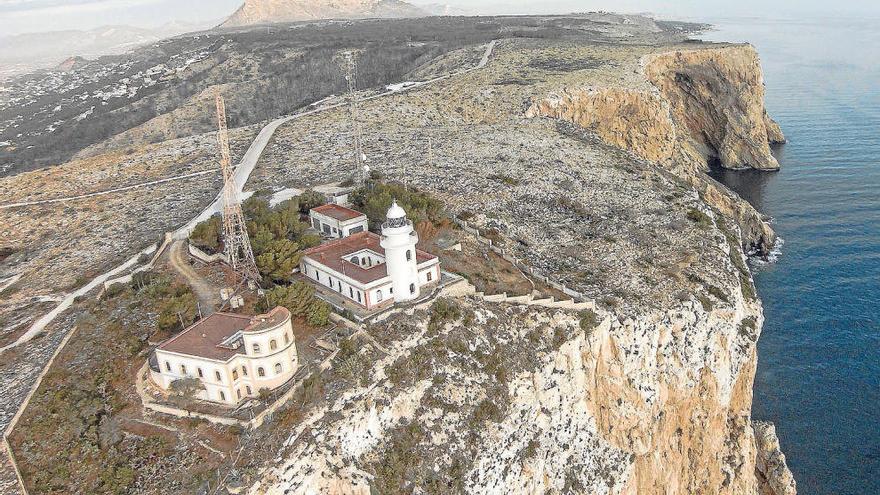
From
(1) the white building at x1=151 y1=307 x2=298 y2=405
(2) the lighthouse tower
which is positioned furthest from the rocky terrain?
(1) the white building at x1=151 y1=307 x2=298 y2=405

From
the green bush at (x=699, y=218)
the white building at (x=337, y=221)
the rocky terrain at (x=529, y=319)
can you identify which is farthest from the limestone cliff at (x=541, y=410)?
the white building at (x=337, y=221)

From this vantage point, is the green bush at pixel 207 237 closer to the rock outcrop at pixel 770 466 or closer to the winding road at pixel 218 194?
the winding road at pixel 218 194

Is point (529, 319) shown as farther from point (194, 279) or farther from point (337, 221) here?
point (194, 279)

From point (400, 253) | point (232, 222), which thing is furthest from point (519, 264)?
point (232, 222)

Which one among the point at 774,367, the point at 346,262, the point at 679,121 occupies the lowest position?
the point at 774,367

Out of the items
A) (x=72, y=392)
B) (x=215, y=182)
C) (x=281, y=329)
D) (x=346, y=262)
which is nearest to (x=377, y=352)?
(x=281, y=329)

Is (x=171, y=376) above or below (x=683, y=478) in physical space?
above

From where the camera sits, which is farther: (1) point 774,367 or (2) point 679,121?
(2) point 679,121

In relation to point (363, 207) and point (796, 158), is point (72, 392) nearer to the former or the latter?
point (363, 207)
